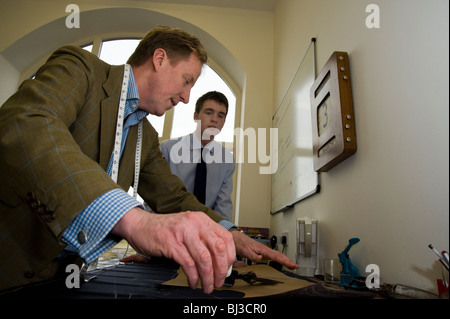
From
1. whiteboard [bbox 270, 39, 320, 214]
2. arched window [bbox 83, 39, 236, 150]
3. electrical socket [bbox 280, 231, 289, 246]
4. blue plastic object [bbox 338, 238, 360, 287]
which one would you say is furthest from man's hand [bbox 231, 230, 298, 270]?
arched window [bbox 83, 39, 236, 150]

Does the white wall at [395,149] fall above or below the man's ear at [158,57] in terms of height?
below

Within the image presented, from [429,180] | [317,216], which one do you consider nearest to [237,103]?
[317,216]

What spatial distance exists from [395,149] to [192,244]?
0.64 metres

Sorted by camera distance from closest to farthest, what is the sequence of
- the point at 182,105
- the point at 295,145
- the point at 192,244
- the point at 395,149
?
the point at 192,244 < the point at 395,149 < the point at 295,145 < the point at 182,105

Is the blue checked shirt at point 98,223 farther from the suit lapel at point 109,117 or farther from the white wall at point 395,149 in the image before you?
the white wall at point 395,149

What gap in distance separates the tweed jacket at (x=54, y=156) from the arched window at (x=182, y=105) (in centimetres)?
200

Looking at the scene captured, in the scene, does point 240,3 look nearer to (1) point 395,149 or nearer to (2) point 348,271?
→ (1) point 395,149

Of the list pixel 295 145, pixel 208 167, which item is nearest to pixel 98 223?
pixel 295 145

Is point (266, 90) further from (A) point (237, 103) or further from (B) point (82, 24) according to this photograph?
(B) point (82, 24)

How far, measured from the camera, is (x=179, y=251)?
1.43 ft

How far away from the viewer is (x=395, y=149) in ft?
2.67

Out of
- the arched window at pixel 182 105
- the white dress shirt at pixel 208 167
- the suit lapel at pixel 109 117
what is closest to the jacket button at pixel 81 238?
the suit lapel at pixel 109 117

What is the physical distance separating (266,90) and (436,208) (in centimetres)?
247

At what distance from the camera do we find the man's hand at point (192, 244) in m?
0.43
